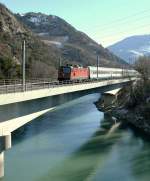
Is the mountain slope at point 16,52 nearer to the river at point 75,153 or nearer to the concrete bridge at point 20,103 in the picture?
the river at point 75,153

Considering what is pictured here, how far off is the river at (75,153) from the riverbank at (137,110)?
11.2ft

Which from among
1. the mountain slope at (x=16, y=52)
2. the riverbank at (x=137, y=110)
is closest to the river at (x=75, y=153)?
the riverbank at (x=137, y=110)

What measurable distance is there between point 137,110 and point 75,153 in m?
29.2

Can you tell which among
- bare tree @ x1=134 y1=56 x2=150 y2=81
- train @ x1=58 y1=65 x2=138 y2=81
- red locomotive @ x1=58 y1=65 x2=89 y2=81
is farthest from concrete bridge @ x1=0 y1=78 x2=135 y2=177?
bare tree @ x1=134 y1=56 x2=150 y2=81

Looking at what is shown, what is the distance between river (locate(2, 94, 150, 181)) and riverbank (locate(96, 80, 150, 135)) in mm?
3409

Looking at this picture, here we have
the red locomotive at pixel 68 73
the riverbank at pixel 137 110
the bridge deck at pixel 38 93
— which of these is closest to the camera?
the bridge deck at pixel 38 93

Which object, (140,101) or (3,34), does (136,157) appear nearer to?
(140,101)

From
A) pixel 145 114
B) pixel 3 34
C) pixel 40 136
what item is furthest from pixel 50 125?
pixel 3 34

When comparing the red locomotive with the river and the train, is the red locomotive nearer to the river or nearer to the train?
the train

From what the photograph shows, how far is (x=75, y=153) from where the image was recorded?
4616cm

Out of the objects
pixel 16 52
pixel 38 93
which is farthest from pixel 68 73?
pixel 16 52

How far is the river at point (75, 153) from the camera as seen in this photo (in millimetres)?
37844

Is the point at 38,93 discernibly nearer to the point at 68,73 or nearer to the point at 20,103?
the point at 20,103

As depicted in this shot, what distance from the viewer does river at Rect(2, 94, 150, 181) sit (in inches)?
1490
